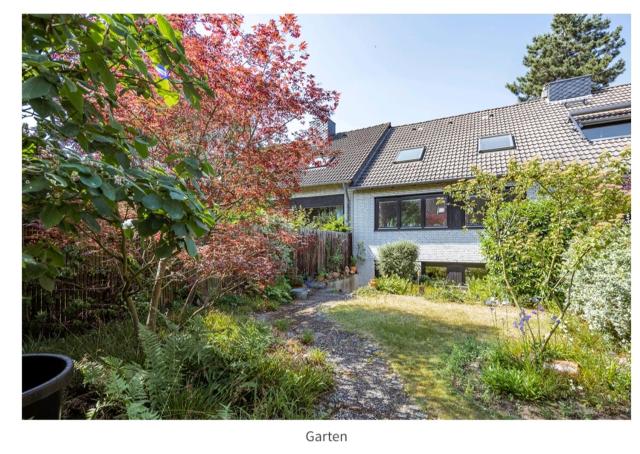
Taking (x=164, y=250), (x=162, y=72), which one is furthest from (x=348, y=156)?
(x=164, y=250)

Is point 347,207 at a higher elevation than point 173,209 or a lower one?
higher

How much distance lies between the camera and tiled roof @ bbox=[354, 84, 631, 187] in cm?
567

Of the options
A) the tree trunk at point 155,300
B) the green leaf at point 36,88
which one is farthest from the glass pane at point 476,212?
the green leaf at point 36,88

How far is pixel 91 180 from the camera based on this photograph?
39.4 inches

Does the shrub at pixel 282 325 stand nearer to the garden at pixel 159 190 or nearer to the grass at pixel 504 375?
the garden at pixel 159 190

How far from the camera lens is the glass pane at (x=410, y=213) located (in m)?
7.41

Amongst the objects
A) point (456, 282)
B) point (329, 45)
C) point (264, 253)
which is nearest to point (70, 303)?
point (264, 253)

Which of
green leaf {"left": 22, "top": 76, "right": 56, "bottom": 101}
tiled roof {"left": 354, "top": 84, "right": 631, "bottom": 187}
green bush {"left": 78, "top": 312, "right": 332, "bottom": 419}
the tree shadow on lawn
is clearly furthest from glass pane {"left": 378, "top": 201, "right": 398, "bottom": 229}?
green leaf {"left": 22, "top": 76, "right": 56, "bottom": 101}

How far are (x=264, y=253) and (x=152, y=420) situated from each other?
6.40 feet

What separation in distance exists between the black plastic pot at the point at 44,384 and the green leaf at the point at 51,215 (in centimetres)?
84

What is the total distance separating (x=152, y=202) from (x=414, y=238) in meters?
7.09

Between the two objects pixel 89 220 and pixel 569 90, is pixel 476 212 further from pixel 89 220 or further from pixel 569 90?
pixel 569 90

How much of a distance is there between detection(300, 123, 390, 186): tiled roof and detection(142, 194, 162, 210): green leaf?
693 centimetres
